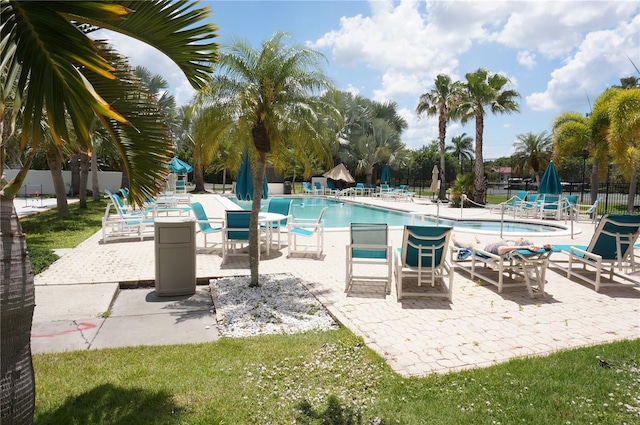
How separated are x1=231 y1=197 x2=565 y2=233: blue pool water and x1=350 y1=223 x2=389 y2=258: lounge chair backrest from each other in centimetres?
613

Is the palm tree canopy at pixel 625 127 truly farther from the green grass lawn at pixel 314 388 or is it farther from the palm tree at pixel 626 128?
the green grass lawn at pixel 314 388

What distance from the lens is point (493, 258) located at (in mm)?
6492

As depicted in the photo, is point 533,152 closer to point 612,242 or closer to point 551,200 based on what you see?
point 551,200

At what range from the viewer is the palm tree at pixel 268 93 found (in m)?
6.14

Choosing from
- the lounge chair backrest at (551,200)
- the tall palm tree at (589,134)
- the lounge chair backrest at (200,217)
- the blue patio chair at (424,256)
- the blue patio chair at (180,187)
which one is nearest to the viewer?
the blue patio chair at (424,256)

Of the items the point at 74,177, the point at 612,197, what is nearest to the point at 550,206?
the point at 612,197

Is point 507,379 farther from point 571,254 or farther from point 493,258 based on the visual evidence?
point 571,254

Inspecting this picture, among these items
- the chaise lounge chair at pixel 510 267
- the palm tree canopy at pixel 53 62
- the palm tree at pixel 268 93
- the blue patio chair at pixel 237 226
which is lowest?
the chaise lounge chair at pixel 510 267

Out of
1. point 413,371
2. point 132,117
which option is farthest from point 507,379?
point 132,117

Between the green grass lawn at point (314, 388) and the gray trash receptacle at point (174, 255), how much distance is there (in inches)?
77.4

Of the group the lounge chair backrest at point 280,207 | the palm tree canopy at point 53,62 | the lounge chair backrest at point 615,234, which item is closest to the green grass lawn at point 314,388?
the palm tree canopy at point 53,62

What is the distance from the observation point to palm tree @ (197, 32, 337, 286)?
6141 mm

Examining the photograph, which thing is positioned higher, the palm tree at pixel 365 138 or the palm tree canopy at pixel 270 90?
the palm tree at pixel 365 138

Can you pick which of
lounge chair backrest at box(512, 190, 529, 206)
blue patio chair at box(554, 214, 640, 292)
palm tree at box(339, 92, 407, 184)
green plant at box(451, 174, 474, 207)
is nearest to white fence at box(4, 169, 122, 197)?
palm tree at box(339, 92, 407, 184)
